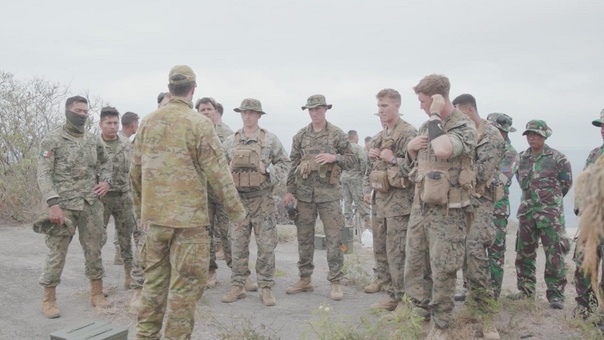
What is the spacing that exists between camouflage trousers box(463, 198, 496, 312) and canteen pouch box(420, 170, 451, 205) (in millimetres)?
704

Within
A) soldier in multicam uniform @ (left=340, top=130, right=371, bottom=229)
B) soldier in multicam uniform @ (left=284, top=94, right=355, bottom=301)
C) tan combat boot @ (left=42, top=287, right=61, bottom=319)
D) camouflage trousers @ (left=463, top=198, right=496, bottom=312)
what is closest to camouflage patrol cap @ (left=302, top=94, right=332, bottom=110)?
soldier in multicam uniform @ (left=284, top=94, right=355, bottom=301)

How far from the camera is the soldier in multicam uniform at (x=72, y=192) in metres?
5.14

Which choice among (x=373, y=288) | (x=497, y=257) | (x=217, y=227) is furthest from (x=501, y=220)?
(x=217, y=227)

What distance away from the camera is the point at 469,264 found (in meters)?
4.81

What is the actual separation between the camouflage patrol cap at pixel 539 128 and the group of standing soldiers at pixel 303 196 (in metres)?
0.02

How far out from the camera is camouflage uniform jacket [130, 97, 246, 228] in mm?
3830

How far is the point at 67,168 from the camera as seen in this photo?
5.28 metres

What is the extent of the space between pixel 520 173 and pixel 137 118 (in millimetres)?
5070

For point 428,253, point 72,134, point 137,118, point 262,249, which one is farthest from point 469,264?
point 137,118

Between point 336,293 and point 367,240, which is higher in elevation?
point 367,240

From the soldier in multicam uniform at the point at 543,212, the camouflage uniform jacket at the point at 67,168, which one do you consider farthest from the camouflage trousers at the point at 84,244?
the soldier in multicam uniform at the point at 543,212

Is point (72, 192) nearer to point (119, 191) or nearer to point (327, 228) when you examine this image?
point (119, 191)

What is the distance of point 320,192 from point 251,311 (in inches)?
63.2

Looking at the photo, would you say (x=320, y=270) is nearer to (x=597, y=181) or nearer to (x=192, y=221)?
(x=192, y=221)
